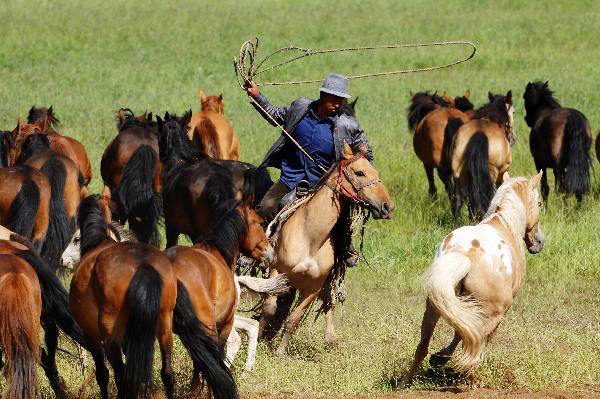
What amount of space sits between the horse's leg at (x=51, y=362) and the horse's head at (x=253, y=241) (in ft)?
4.89

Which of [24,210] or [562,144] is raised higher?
[562,144]

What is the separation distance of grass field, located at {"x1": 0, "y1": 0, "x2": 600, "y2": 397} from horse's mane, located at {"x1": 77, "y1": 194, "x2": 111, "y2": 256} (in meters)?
1.54

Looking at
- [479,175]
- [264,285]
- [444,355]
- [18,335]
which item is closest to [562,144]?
[479,175]

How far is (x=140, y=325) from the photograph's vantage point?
5.98m

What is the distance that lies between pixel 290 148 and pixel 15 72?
71.6ft

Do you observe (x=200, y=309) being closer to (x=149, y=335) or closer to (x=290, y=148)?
(x=149, y=335)

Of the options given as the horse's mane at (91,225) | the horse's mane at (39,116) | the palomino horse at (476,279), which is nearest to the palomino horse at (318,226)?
the palomino horse at (476,279)

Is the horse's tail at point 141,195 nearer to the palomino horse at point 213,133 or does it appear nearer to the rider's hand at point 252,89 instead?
the palomino horse at point 213,133

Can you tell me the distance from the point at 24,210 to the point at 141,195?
A: 2.66 meters

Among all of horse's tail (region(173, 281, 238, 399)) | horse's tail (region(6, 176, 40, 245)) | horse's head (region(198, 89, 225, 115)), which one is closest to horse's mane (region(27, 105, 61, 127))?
horse's head (region(198, 89, 225, 115))

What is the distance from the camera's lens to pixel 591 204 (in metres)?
15.1

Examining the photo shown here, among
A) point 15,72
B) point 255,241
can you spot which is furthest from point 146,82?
point 255,241

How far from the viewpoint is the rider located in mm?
8836

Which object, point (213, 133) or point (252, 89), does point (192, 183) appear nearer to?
point (252, 89)
